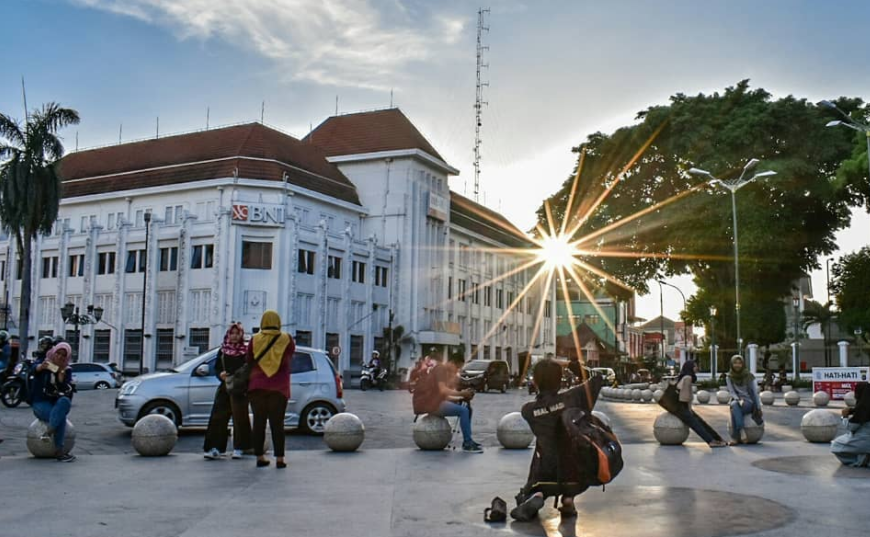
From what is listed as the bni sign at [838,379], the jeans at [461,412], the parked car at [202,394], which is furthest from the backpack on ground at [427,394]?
the bni sign at [838,379]

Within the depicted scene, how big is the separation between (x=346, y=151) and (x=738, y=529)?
64404mm

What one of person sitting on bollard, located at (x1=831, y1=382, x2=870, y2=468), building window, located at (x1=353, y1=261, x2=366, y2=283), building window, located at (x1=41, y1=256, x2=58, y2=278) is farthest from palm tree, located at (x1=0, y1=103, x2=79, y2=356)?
person sitting on bollard, located at (x1=831, y1=382, x2=870, y2=468)

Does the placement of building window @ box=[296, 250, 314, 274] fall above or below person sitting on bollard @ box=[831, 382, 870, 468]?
above

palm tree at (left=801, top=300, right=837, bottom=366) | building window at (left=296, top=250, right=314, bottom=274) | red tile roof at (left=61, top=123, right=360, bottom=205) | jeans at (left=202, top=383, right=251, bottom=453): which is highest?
red tile roof at (left=61, top=123, right=360, bottom=205)

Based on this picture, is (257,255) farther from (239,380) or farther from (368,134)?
(239,380)

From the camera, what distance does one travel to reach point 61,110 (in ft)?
151

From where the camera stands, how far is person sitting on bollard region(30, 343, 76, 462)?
11.4 metres

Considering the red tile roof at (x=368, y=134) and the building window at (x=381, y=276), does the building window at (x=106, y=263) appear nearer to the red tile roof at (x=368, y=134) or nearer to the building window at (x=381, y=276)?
the building window at (x=381, y=276)

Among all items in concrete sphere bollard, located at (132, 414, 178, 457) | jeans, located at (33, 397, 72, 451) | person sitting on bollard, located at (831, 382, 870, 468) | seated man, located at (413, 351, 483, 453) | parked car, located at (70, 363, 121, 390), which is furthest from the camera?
parked car, located at (70, 363, 121, 390)

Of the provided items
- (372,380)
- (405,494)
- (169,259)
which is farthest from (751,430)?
(169,259)

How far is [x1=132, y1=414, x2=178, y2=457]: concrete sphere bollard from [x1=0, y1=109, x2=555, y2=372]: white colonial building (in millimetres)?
41354

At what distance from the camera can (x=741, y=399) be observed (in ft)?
48.3

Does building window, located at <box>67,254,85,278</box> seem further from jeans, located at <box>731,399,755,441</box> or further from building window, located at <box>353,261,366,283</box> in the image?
jeans, located at <box>731,399,755,441</box>

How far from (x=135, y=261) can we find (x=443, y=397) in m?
48.9
